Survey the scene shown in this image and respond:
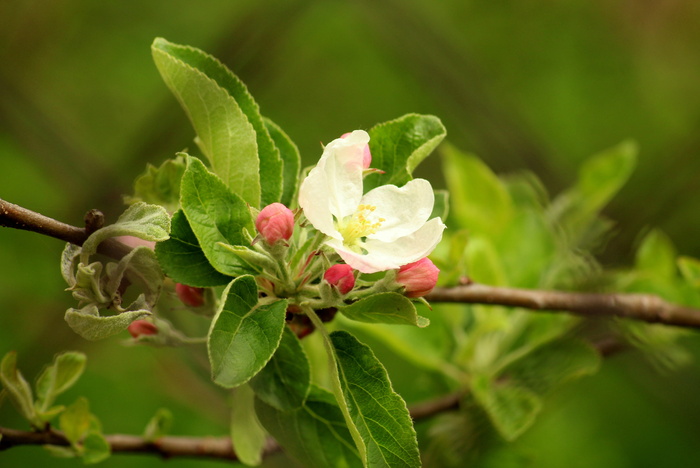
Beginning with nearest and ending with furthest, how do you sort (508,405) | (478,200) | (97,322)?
(97,322) → (508,405) → (478,200)

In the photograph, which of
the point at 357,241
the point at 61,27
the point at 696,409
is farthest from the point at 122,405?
the point at 357,241

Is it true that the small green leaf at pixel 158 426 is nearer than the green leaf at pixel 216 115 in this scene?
No

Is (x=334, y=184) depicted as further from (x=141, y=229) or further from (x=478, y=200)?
(x=478, y=200)

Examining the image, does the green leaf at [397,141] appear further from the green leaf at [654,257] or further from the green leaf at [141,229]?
the green leaf at [654,257]

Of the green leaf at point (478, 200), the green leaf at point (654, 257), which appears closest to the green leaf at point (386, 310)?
the green leaf at point (478, 200)

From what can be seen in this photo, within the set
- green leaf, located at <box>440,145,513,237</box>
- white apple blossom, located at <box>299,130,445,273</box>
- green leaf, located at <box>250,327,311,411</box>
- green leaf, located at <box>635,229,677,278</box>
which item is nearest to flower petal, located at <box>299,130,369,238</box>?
white apple blossom, located at <box>299,130,445,273</box>

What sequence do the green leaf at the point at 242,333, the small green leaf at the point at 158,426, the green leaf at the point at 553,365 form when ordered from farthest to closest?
the green leaf at the point at 553,365
the small green leaf at the point at 158,426
the green leaf at the point at 242,333

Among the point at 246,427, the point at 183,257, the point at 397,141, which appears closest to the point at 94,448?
the point at 246,427
